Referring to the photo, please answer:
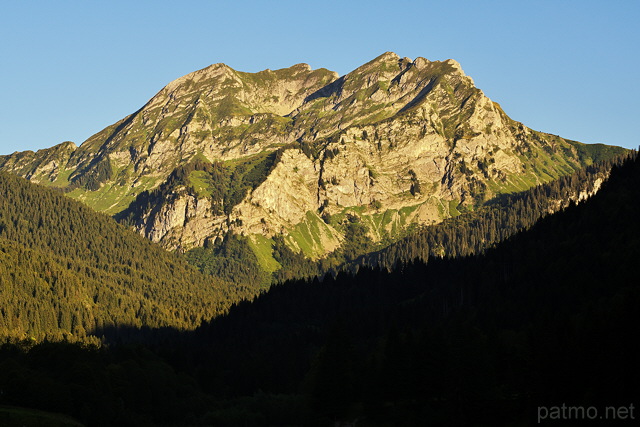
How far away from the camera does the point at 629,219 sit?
197250mm

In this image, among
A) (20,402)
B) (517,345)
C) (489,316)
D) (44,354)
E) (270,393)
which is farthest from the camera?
(489,316)

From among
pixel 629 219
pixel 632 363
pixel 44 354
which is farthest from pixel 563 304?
pixel 44 354

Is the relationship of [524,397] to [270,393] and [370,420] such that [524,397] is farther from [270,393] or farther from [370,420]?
[270,393]

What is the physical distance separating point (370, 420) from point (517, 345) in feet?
92.5

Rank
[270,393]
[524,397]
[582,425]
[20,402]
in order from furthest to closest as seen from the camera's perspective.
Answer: [270,393], [20,402], [524,397], [582,425]

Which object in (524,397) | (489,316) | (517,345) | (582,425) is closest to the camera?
(582,425)

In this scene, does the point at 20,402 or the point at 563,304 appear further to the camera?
the point at 563,304

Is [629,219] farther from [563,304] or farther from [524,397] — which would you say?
[524,397]

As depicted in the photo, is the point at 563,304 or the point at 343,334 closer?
the point at 343,334

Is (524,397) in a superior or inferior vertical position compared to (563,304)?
inferior

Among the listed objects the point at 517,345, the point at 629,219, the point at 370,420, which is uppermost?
the point at 629,219

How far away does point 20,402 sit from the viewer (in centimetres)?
12850

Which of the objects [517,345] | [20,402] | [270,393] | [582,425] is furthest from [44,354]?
[582,425]

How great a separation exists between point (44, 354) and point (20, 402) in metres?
31.8
